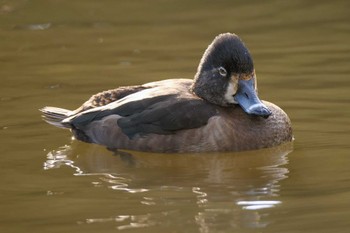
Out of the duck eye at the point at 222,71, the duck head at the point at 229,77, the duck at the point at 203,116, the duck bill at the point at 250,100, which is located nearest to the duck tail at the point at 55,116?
the duck at the point at 203,116

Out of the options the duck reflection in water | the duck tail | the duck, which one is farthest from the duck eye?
the duck tail

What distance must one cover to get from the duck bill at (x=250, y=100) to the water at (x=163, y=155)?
0.37 m

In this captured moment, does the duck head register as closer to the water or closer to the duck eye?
the duck eye

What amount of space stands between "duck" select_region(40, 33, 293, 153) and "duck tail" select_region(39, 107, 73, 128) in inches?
4.4

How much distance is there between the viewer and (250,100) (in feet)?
29.9

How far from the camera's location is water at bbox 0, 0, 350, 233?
7.10m

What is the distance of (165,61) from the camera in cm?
1229

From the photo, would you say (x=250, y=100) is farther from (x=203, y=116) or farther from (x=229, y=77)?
(x=203, y=116)

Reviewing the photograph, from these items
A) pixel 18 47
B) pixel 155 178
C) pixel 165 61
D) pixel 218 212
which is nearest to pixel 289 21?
pixel 165 61

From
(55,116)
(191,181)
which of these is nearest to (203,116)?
(191,181)

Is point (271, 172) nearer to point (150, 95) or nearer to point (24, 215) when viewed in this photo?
point (150, 95)

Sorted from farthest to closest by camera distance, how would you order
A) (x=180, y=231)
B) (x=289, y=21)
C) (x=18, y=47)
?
1. (x=289, y=21)
2. (x=18, y=47)
3. (x=180, y=231)

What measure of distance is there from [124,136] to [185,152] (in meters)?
0.60

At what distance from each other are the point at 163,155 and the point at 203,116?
486mm
